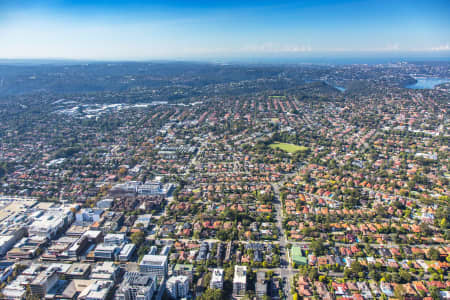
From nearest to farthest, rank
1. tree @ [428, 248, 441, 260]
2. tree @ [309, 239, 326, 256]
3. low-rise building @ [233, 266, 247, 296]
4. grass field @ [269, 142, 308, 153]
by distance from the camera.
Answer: low-rise building @ [233, 266, 247, 296] < tree @ [428, 248, 441, 260] < tree @ [309, 239, 326, 256] < grass field @ [269, 142, 308, 153]

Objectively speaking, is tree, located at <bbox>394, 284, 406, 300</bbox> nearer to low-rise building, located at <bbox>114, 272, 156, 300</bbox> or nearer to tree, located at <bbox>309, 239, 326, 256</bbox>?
tree, located at <bbox>309, 239, 326, 256</bbox>

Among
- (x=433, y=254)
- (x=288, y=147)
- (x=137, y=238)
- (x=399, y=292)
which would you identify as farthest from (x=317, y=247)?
(x=288, y=147)

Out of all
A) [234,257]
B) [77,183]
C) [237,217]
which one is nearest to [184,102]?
[77,183]

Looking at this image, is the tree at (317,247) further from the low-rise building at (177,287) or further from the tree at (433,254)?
the low-rise building at (177,287)

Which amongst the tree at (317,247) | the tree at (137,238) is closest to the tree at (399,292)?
the tree at (317,247)

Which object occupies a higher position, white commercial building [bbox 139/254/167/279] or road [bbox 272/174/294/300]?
white commercial building [bbox 139/254/167/279]

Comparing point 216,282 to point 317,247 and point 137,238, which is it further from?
point 317,247

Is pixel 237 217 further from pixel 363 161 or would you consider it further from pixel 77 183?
pixel 363 161

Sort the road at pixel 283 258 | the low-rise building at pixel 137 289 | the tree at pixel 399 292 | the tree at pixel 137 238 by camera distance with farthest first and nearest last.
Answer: the tree at pixel 137 238
the road at pixel 283 258
the tree at pixel 399 292
the low-rise building at pixel 137 289

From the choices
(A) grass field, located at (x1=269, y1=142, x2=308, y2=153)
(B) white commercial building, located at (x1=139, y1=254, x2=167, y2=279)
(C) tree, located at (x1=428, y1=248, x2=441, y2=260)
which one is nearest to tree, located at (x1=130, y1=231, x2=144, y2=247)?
(B) white commercial building, located at (x1=139, y1=254, x2=167, y2=279)

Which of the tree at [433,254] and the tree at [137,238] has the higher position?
the tree at [137,238]

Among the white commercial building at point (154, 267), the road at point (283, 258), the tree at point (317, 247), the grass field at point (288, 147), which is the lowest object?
the road at point (283, 258)
